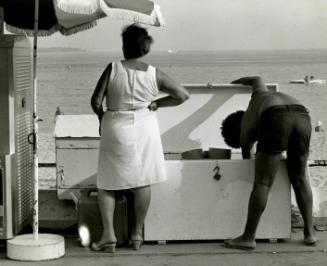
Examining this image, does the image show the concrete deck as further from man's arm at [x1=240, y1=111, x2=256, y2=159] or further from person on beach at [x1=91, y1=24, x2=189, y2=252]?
man's arm at [x1=240, y1=111, x2=256, y2=159]

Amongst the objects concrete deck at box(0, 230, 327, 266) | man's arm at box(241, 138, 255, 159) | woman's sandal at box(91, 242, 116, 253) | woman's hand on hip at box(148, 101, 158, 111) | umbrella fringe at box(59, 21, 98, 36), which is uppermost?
umbrella fringe at box(59, 21, 98, 36)

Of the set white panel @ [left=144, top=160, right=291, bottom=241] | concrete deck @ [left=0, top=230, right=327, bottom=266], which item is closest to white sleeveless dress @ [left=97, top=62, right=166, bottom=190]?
white panel @ [left=144, top=160, right=291, bottom=241]

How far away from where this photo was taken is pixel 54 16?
7680mm

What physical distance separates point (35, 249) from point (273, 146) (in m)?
2.01

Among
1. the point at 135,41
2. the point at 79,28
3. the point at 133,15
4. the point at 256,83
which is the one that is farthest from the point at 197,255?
the point at 79,28

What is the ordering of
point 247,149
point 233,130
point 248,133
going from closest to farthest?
point 248,133 → point 247,149 → point 233,130

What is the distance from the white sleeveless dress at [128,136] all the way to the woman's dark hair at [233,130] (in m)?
0.86

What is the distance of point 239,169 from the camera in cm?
755

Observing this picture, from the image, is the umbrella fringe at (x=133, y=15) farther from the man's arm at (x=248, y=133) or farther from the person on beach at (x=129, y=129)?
the man's arm at (x=248, y=133)

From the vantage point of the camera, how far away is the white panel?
752cm

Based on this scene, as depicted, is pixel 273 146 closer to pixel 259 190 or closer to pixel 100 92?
pixel 259 190

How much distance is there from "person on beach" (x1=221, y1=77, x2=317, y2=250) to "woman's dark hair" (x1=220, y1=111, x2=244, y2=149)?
0.75ft

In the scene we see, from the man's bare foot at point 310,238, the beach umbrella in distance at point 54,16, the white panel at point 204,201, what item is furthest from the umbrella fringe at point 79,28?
the man's bare foot at point 310,238

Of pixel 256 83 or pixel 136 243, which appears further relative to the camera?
pixel 256 83
